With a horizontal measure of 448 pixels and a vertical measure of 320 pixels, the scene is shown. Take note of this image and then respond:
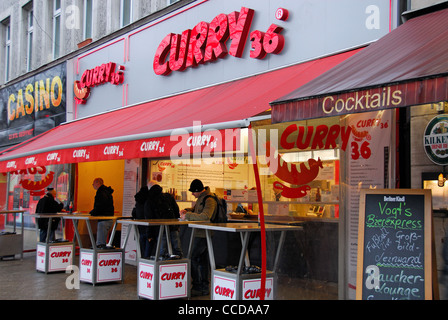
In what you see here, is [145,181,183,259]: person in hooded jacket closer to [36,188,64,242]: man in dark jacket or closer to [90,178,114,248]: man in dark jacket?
[90,178,114,248]: man in dark jacket

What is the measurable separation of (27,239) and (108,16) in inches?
313

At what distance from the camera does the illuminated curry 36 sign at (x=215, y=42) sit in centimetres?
865

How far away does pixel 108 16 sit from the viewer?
13.8 metres

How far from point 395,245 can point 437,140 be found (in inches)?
62.5

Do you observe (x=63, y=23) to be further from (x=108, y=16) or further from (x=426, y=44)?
(x=426, y=44)

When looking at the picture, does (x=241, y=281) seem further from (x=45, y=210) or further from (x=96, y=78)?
(x=96, y=78)

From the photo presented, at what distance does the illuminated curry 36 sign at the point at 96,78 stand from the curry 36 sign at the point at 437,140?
7.92 metres

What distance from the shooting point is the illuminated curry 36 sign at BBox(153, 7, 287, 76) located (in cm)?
865

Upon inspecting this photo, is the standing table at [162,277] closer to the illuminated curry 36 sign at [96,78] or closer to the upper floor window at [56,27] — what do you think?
the illuminated curry 36 sign at [96,78]

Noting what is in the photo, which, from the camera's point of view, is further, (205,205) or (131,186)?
(131,186)

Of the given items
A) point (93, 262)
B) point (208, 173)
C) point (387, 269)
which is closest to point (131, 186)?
point (208, 173)

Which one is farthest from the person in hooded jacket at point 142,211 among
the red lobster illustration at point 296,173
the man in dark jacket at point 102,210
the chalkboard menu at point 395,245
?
the chalkboard menu at point 395,245

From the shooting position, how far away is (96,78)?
13547 mm

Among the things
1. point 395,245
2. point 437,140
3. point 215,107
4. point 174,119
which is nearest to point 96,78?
point 174,119
